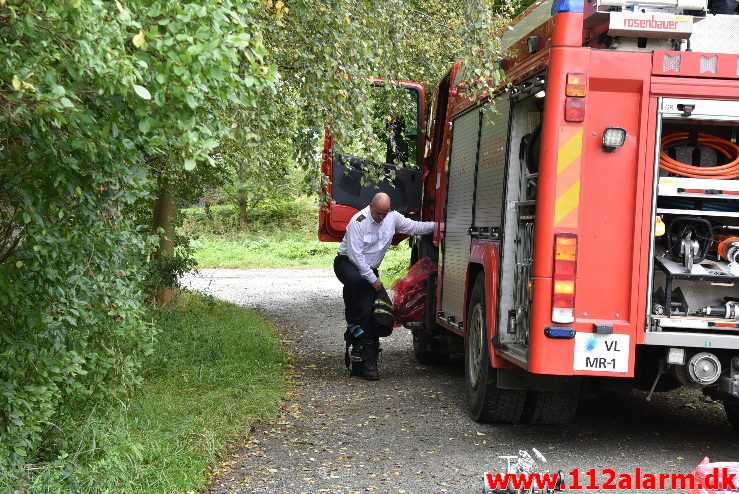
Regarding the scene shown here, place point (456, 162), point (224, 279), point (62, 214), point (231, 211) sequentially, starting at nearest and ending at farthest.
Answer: point (62, 214), point (456, 162), point (224, 279), point (231, 211)

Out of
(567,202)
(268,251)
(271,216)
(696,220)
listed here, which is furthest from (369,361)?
(271,216)

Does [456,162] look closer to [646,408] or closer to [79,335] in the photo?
[646,408]

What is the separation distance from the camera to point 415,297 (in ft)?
35.6

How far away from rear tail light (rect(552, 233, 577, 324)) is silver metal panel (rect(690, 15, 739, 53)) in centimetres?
150

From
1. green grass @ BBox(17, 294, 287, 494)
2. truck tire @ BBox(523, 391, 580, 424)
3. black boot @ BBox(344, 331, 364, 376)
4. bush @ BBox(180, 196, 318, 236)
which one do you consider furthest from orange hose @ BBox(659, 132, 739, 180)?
bush @ BBox(180, 196, 318, 236)

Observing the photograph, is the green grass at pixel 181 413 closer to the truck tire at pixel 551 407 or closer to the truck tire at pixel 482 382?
the truck tire at pixel 482 382

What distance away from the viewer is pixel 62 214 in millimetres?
5188

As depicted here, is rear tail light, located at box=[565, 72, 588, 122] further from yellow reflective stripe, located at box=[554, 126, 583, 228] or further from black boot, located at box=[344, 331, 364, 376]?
black boot, located at box=[344, 331, 364, 376]

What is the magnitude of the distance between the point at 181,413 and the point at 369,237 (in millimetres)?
3148

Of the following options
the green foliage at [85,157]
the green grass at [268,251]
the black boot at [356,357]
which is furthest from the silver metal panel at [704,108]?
the green grass at [268,251]

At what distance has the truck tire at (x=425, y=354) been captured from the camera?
11.3 m

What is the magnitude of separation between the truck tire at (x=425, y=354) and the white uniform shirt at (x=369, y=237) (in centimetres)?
124

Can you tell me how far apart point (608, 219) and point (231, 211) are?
31.6 meters

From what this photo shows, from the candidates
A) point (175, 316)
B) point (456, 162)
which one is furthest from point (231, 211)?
point (456, 162)
